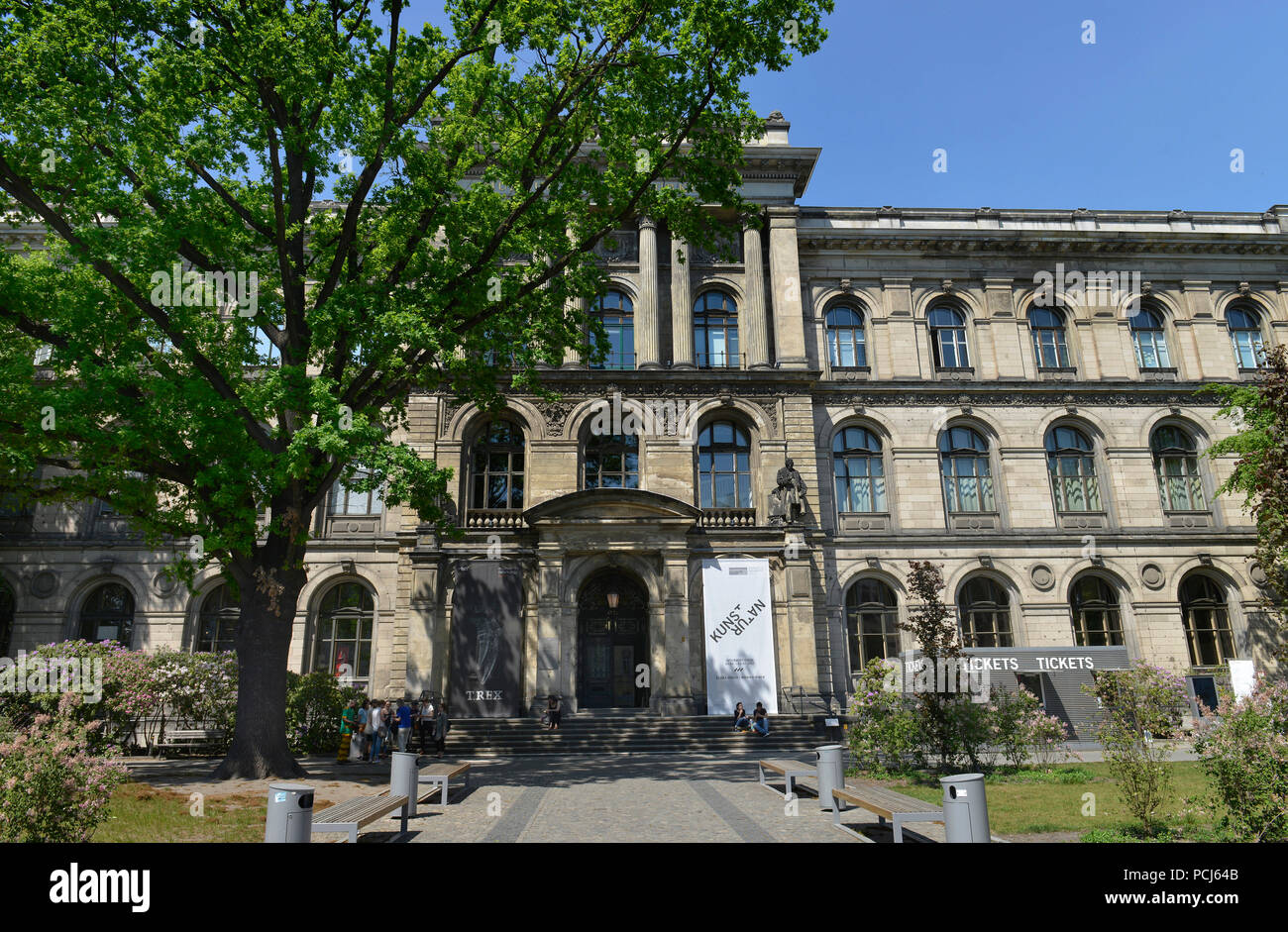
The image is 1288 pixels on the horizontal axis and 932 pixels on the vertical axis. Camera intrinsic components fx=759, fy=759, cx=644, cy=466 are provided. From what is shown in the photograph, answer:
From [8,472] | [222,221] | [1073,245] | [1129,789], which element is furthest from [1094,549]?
[8,472]

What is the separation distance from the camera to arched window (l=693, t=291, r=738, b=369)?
29.6 metres

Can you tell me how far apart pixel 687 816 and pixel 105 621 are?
83.6 feet

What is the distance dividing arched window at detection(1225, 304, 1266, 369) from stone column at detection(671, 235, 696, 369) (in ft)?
74.6

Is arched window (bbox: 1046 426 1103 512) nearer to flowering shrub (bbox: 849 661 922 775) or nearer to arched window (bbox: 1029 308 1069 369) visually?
arched window (bbox: 1029 308 1069 369)

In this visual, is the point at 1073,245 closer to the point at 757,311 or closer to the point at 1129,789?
the point at 757,311

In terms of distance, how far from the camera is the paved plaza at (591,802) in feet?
32.1

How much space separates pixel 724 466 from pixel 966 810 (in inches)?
849

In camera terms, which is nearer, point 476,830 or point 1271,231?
point 476,830

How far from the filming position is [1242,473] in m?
22.0

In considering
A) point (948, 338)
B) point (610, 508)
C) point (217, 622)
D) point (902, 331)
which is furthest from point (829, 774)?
point (948, 338)

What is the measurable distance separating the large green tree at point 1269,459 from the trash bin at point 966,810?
7578 mm

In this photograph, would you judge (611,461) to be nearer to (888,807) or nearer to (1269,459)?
(1269,459)

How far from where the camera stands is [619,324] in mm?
29500
